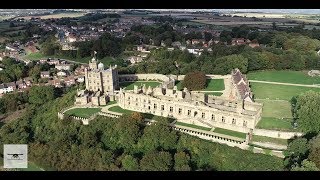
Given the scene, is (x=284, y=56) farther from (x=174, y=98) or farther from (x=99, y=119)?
(x=99, y=119)

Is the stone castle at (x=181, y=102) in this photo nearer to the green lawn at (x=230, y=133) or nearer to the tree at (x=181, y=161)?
the green lawn at (x=230, y=133)

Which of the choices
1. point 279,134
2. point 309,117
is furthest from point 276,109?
point 279,134

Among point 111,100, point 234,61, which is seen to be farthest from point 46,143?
point 234,61

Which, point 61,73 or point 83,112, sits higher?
point 83,112

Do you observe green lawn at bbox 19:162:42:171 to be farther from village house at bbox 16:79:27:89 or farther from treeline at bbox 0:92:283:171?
village house at bbox 16:79:27:89

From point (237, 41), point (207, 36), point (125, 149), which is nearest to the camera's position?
point (125, 149)

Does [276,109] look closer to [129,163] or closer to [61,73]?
[129,163]

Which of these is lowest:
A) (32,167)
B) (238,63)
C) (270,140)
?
(32,167)
